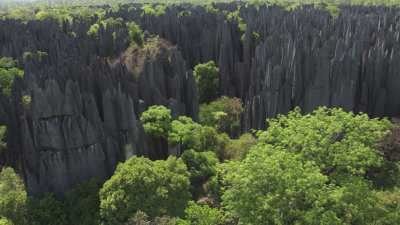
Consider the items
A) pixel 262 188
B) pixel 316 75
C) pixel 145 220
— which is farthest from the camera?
pixel 316 75

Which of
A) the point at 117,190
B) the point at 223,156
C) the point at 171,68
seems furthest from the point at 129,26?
the point at 117,190

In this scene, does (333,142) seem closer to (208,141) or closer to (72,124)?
(208,141)

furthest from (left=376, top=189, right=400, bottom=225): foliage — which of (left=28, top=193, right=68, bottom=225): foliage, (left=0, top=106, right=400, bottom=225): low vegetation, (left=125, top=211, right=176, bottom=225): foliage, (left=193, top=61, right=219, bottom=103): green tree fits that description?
(left=193, top=61, right=219, bottom=103): green tree

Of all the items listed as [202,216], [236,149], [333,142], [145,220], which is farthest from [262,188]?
[236,149]

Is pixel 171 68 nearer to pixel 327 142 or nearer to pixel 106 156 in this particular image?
pixel 106 156

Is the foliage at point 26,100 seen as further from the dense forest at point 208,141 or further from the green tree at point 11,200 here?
the green tree at point 11,200

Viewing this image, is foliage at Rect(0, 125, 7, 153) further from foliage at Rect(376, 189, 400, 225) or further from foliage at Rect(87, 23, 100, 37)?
foliage at Rect(87, 23, 100, 37)

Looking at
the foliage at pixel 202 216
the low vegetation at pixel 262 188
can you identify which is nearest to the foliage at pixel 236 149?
the low vegetation at pixel 262 188
